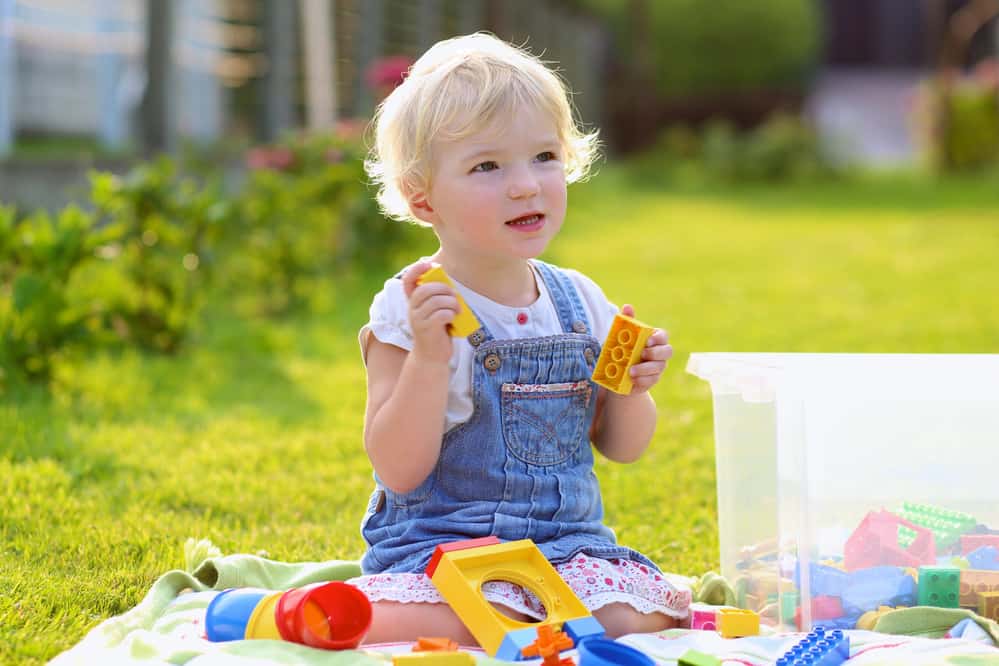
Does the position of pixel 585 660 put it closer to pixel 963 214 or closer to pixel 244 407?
pixel 244 407

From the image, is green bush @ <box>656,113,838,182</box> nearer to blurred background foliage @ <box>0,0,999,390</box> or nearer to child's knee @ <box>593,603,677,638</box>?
blurred background foliage @ <box>0,0,999,390</box>

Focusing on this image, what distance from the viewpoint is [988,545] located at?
2.13 metres

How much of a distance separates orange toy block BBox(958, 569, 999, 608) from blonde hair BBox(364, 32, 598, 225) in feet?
3.11

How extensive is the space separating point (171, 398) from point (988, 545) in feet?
7.60

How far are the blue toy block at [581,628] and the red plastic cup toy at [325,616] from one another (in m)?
0.29

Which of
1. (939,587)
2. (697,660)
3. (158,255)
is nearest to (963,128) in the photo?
(158,255)

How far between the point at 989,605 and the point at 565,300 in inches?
33.6

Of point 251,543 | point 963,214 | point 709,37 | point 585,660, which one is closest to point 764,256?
point 963,214

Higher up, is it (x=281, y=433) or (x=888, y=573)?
(x=281, y=433)

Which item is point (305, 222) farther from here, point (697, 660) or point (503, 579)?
point (697, 660)

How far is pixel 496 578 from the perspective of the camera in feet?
6.31

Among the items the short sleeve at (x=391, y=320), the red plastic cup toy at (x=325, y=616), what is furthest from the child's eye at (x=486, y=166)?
the red plastic cup toy at (x=325, y=616)

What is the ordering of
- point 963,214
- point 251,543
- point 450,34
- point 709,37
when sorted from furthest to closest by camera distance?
point 709,37
point 450,34
point 963,214
point 251,543

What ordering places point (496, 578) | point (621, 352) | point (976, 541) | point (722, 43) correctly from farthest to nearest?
point (722, 43)
point (976, 541)
point (621, 352)
point (496, 578)
